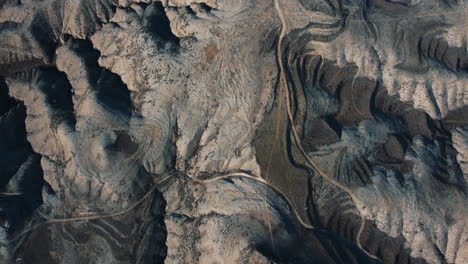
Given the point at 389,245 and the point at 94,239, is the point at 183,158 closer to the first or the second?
the point at 94,239

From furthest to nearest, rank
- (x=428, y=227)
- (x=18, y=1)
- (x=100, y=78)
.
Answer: (x=18, y=1)
(x=100, y=78)
(x=428, y=227)

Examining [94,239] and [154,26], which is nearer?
[94,239]

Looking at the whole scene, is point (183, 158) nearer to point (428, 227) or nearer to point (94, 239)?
point (94, 239)

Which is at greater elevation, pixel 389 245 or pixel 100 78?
pixel 100 78

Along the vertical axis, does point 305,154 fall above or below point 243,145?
below

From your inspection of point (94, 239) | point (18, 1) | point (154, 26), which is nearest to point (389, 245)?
point (94, 239)

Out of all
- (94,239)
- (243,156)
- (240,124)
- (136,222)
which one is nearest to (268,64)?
(240,124)

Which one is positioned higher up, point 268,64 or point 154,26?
point 154,26

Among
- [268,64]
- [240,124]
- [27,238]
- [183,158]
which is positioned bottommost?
[27,238]

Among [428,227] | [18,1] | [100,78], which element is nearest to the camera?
[428,227]
